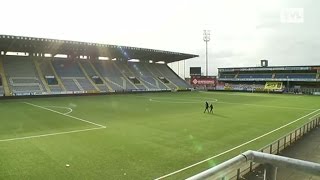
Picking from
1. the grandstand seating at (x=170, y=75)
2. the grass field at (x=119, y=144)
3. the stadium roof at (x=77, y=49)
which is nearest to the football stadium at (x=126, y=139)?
the grass field at (x=119, y=144)

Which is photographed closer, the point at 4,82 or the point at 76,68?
the point at 4,82

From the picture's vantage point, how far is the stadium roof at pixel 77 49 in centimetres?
5920

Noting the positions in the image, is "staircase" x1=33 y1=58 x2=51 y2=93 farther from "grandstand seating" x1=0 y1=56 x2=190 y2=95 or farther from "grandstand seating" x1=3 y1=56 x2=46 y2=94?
"grandstand seating" x1=3 y1=56 x2=46 y2=94

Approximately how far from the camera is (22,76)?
61.2 metres

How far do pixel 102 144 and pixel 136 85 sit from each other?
6042 cm

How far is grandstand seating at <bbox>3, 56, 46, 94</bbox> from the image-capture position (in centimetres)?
5701

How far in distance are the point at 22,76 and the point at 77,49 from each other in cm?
1464

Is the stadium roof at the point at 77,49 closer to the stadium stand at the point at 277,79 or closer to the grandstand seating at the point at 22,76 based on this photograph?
the grandstand seating at the point at 22,76

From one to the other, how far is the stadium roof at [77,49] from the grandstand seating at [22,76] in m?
2.43

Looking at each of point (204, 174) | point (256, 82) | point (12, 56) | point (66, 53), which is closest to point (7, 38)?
point (12, 56)

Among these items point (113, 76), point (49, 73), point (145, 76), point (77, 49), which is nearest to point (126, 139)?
point (49, 73)

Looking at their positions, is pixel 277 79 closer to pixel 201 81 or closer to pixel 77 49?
pixel 201 81

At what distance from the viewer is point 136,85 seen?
77500mm

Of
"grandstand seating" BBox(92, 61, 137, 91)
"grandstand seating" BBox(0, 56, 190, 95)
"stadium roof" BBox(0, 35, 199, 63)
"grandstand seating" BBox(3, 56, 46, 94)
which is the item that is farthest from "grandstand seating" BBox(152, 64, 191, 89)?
"grandstand seating" BBox(3, 56, 46, 94)
